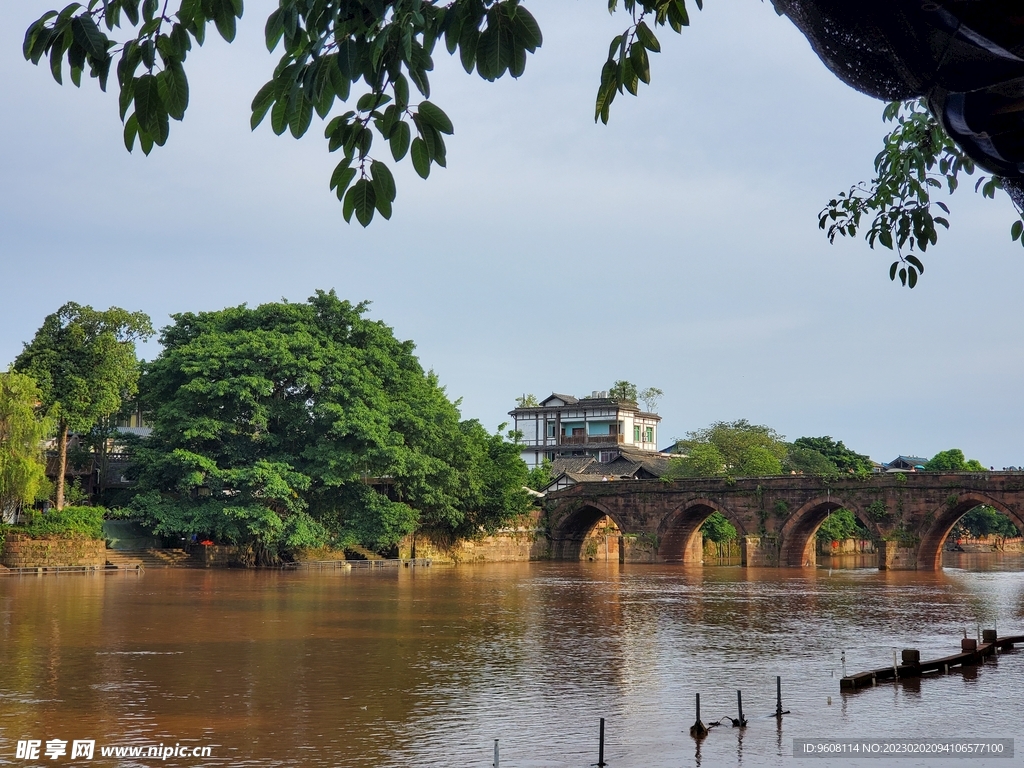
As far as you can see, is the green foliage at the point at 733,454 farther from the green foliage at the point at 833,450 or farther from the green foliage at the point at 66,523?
the green foliage at the point at 66,523

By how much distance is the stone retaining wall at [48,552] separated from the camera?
110 feet

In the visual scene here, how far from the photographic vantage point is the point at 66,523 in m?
34.9

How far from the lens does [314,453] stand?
127 feet

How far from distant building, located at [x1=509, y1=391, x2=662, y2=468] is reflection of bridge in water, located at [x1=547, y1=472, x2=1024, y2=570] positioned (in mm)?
15280

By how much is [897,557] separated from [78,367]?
110 feet

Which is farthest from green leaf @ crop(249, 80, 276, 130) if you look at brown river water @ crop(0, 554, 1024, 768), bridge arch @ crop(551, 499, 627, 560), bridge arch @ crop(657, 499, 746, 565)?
bridge arch @ crop(551, 499, 627, 560)

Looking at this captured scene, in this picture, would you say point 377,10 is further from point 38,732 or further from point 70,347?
point 70,347

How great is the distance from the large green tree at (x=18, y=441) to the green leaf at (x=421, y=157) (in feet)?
110

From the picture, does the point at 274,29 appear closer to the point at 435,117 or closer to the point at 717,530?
the point at 435,117

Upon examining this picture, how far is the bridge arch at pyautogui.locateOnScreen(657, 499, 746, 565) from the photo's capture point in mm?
51094

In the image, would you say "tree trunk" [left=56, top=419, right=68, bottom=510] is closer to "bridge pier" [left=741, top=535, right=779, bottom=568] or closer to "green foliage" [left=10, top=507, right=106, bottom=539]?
"green foliage" [left=10, top=507, right=106, bottom=539]

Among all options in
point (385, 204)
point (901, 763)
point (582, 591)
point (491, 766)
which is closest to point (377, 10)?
point (385, 204)

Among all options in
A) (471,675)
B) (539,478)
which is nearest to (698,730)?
(471,675)

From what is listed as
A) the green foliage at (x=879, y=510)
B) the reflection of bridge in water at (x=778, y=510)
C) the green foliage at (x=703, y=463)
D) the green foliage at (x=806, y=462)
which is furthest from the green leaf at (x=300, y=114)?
the green foliage at (x=806, y=462)
